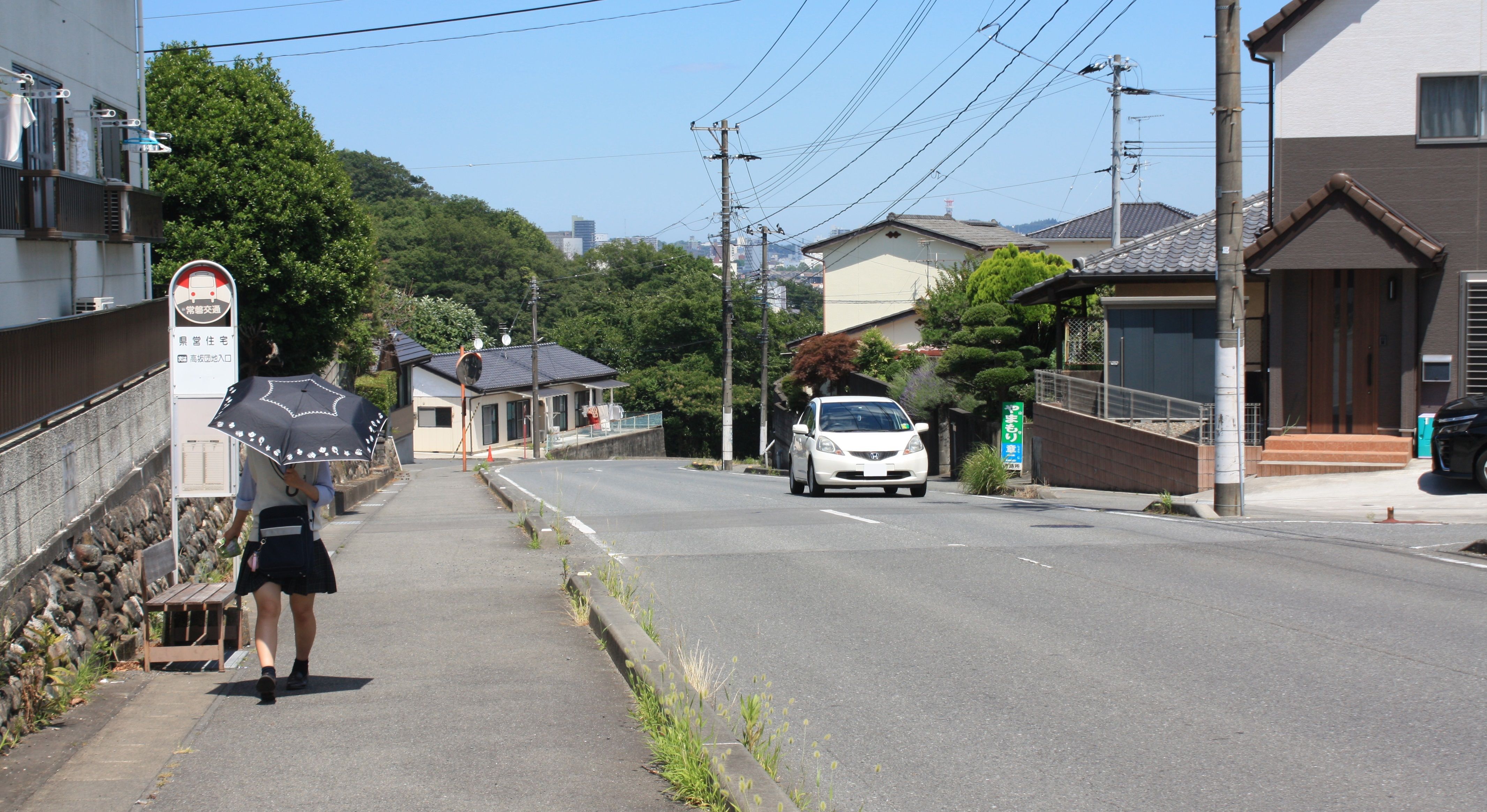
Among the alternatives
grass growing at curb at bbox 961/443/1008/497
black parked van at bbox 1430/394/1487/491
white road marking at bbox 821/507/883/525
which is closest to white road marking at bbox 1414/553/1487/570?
black parked van at bbox 1430/394/1487/491

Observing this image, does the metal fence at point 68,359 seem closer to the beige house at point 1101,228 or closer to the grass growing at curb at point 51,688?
the grass growing at curb at point 51,688

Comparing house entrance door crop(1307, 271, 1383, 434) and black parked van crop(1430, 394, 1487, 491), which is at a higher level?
house entrance door crop(1307, 271, 1383, 434)

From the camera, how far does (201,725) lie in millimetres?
6008

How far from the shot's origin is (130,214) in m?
17.2

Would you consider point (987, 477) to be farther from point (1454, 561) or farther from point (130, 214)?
point (130, 214)

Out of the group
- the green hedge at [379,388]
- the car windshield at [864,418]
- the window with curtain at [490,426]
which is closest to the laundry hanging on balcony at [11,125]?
the car windshield at [864,418]

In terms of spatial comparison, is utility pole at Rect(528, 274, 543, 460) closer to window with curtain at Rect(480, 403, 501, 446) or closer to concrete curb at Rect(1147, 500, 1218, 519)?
window with curtain at Rect(480, 403, 501, 446)

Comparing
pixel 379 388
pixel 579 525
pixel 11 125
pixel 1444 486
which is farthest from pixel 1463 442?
pixel 379 388

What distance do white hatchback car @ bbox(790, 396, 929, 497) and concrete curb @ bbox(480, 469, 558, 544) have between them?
4426mm

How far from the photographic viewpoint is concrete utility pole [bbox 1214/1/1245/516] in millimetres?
14422

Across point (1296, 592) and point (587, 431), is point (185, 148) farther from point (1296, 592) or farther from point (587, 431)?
point (587, 431)

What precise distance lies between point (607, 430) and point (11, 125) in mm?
46055

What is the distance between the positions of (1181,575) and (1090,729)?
457cm

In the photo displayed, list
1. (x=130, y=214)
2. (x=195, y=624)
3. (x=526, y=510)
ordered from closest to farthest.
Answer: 1. (x=195, y=624)
2. (x=526, y=510)
3. (x=130, y=214)
